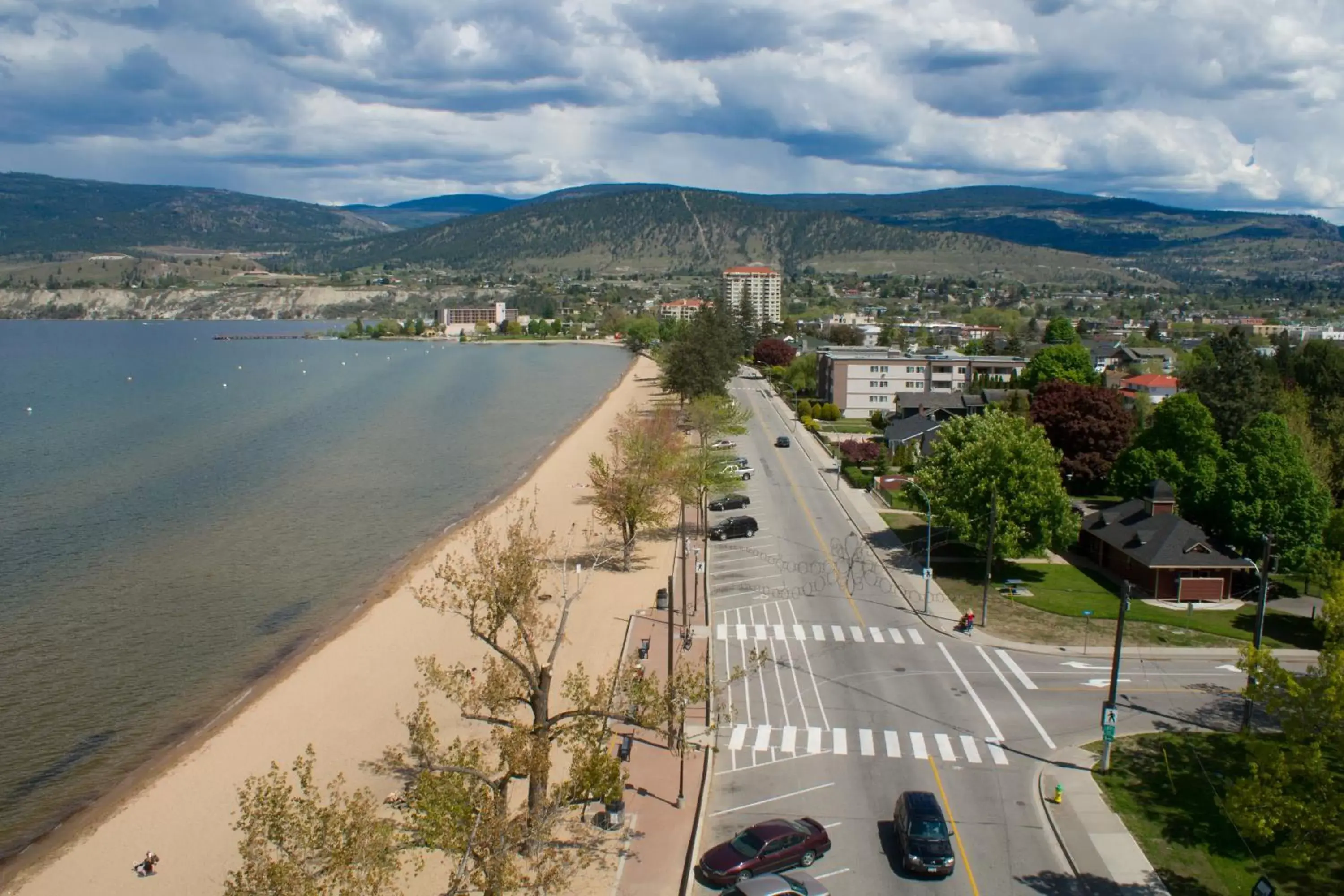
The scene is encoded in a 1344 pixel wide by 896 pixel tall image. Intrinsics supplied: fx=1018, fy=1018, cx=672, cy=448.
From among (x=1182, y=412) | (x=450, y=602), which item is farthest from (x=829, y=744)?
(x=1182, y=412)

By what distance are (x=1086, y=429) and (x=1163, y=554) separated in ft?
67.8

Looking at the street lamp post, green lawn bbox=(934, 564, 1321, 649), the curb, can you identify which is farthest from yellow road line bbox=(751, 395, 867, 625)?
the curb

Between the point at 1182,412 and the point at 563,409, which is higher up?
the point at 1182,412

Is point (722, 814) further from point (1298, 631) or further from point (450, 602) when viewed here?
point (1298, 631)

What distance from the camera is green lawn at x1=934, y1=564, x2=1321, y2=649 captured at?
Answer: 33.9 m

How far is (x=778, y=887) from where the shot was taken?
17938 mm

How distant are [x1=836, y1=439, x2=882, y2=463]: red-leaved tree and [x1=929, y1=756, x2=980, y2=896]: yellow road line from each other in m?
45.4

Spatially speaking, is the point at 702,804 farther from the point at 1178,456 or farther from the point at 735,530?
the point at 1178,456

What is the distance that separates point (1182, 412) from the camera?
50.3 metres

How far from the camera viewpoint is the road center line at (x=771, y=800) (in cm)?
2203

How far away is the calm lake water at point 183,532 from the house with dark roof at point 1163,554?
103 feet

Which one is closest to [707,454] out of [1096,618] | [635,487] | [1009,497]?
[635,487]

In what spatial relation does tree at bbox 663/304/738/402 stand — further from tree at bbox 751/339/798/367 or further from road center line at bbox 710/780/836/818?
road center line at bbox 710/780/836/818

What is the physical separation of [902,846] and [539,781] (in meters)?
7.20
